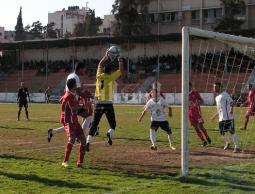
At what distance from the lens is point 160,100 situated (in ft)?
49.3

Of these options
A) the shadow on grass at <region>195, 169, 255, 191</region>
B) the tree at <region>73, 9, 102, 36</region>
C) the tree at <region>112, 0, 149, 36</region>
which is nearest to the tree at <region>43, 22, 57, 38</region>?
the tree at <region>73, 9, 102, 36</region>

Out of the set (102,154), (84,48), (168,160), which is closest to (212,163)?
(168,160)

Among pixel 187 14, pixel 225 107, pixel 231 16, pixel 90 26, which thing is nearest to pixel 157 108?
pixel 225 107

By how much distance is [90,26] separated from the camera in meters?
99.2

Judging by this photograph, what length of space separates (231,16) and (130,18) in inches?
616

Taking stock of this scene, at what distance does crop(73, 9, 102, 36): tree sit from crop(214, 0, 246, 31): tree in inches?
1210

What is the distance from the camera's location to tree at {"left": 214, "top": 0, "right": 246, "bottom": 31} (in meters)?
72.4

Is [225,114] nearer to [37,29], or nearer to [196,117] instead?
[196,117]

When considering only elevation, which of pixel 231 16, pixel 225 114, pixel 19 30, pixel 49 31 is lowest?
pixel 225 114

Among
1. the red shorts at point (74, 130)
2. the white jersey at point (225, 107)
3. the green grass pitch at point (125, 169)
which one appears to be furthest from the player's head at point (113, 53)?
the white jersey at point (225, 107)

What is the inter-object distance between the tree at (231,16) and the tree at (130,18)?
41.1 feet

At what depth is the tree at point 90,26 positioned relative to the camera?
9900 cm

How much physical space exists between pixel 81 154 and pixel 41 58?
246 feet

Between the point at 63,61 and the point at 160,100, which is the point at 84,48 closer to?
the point at 63,61
